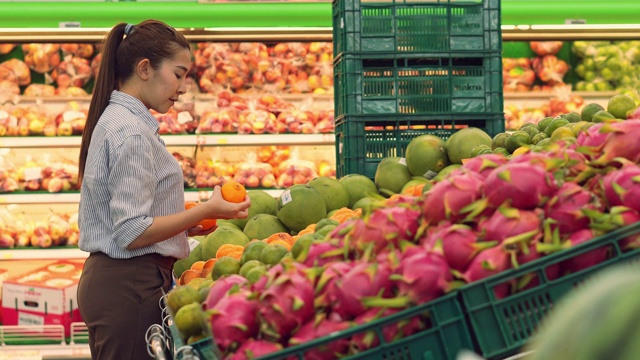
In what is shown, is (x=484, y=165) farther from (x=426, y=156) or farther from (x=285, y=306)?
(x=426, y=156)

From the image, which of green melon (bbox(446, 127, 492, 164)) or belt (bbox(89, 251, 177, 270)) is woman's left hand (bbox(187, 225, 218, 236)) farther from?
green melon (bbox(446, 127, 492, 164))

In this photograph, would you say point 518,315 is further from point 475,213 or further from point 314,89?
point 314,89

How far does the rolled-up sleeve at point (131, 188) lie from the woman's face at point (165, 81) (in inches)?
7.9

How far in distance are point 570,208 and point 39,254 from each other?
4.18 metres

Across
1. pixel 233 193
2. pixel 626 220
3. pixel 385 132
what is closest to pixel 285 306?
pixel 626 220

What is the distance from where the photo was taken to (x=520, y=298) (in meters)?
1.08

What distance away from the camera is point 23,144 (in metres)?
4.91

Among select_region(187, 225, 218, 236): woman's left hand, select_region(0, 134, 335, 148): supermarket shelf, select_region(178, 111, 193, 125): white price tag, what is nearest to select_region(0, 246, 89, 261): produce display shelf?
select_region(0, 134, 335, 148): supermarket shelf

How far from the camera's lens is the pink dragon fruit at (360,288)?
1116mm

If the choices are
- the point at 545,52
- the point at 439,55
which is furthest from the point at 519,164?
the point at 545,52

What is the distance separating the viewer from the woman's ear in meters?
2.42

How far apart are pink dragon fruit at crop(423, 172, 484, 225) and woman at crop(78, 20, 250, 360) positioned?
1122 mm

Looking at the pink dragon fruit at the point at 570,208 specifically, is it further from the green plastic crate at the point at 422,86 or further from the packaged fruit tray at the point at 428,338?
the green plastic crate at the point at 422,86

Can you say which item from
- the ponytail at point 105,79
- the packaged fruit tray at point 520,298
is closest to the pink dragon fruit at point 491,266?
the packaged fruit tray at point 520,298
